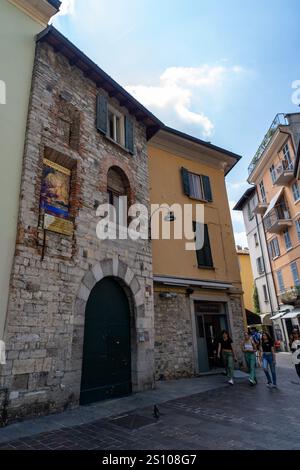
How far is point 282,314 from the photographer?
20.3 metres

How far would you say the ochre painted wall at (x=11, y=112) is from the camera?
18.7 ft

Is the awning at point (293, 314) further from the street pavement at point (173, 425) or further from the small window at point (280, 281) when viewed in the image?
the street pavement at point (173, 425)

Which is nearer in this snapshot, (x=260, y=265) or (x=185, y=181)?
(x=185, y=181)

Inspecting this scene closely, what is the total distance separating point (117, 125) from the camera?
986 centimetres

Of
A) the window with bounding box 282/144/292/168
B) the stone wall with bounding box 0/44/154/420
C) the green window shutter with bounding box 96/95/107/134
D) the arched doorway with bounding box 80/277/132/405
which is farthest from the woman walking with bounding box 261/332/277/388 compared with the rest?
the window with bounding box 282/144/292/168

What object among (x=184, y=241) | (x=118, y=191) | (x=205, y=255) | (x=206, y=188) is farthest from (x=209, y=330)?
(x=118, y=191)

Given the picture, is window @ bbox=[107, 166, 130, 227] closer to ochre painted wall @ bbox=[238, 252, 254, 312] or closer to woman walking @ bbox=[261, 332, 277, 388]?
woman walking @ bbox=[261, 332, 277, 388]

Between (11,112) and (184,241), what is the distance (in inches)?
285

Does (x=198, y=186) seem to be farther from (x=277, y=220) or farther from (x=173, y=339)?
(x=277, y=220)

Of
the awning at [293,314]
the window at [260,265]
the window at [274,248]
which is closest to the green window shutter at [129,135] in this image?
the awning at [293,314]

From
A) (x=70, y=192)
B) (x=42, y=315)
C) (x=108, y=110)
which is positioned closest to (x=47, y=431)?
(x=42, y=315)

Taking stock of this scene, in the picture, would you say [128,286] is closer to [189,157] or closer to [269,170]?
[189,157]

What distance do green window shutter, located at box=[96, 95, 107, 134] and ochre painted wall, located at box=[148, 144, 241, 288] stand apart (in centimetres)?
293

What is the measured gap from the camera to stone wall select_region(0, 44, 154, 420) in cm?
544
